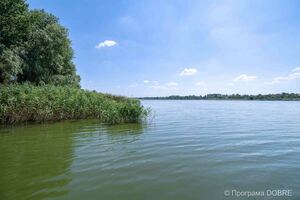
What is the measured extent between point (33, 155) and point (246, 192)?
763 centimetres

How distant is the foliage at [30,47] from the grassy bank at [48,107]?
937cm

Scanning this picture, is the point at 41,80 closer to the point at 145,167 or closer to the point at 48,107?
Answer: the point at 48,107

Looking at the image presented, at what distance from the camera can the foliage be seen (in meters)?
29.7

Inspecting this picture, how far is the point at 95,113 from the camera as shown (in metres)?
25.8

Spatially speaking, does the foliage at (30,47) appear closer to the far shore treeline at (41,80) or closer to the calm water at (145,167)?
the far shore treeline at (41,80)

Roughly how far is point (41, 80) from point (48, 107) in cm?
1710

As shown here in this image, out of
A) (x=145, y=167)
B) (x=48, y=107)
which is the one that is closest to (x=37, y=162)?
(x=145, y=167)

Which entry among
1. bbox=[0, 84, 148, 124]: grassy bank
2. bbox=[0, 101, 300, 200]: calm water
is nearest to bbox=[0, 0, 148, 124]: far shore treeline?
bbox=[0, 84, 148, 124]: grassy bank

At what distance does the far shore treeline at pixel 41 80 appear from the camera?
2105cm

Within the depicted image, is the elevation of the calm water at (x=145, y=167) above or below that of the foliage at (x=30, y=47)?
below

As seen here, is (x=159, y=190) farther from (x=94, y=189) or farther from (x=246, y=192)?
(x=246, y=192)

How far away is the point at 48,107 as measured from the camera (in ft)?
72.0

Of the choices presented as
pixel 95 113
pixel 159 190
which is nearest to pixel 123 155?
pixel 159 190

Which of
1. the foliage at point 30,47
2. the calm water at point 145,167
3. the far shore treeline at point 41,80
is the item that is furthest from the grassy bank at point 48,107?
the foliage at point 30,47
